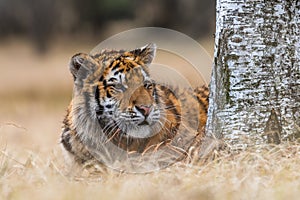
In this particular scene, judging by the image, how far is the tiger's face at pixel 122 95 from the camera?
19.3ft

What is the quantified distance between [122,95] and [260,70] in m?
1.14

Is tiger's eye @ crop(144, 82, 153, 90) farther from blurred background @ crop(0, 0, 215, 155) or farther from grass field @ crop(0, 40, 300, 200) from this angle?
blurred background @ crop(0, 0, 215, 155)

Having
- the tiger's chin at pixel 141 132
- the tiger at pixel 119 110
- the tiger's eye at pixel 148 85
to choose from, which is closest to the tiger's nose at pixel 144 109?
the tiger at pixel 119 110

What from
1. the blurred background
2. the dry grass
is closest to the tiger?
the dry grass

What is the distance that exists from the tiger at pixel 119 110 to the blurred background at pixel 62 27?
12305mm

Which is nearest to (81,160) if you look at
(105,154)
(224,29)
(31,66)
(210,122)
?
(105,154)

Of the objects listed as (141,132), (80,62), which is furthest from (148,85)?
(80,62)

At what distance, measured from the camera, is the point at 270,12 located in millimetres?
5637

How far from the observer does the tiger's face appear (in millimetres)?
5879

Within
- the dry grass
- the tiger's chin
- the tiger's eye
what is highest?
the tiger's eye

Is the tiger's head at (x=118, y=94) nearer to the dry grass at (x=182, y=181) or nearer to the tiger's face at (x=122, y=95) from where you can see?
the tiger's face at (x=122, y=95)

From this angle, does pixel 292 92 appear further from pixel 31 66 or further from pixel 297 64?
pixel 31 66

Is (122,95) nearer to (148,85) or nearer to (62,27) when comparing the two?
(148,85)

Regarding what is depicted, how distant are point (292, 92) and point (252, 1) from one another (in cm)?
78
